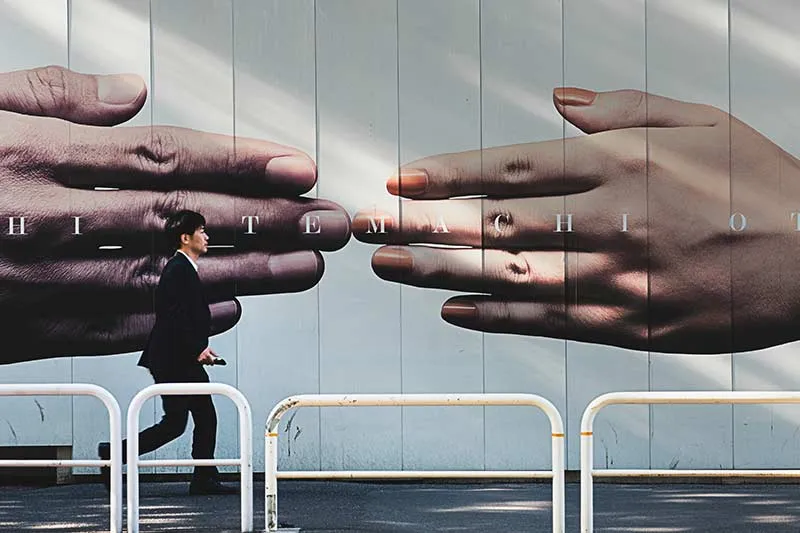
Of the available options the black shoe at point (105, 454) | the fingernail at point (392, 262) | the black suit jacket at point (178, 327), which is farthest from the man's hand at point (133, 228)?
the black shoe at point (105, 454)

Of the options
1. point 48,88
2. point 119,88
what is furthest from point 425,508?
point 48,88

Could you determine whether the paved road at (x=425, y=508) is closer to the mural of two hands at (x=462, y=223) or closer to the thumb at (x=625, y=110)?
the mural of two hands at (x=462, y=223)

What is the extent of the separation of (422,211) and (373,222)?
0.37 m

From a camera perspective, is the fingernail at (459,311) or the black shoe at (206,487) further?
the fingernail at (459,311)

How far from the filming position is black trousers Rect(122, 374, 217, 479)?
9617mm

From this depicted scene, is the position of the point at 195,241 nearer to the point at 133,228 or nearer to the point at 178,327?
the point at 178,327

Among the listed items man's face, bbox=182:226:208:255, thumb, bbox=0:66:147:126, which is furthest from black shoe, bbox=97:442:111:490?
thumb, bbox=0:66:147:126

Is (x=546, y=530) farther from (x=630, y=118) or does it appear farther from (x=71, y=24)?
(x=71, y=24)

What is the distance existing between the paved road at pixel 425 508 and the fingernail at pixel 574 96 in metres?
2.78

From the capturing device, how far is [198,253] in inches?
390

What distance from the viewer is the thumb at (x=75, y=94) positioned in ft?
34.2

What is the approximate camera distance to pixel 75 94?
412 inches

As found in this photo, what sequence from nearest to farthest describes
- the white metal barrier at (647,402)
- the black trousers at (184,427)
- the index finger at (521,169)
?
the white metal barrier at (647,402) → the black trousers at (184,427) → the index finger at (521,169)

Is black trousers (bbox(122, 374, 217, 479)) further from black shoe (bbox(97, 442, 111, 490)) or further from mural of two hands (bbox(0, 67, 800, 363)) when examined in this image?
mural of two hands (bbox(0, 67, 800, 363))
